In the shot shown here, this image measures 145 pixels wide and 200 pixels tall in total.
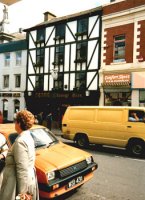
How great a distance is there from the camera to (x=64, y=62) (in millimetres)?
23953

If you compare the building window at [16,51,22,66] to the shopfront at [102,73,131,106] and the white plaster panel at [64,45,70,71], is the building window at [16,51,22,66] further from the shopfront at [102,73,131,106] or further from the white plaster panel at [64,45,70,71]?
the shopfront at [102,73,131,106]

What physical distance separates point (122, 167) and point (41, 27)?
2021cm

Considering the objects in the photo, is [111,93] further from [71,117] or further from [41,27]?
[41,27]

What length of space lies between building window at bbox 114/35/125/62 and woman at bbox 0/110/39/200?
1770 centimetres

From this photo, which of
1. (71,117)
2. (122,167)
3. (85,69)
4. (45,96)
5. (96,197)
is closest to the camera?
(96,197)

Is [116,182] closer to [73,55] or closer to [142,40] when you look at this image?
[142,40]

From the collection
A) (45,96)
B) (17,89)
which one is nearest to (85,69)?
(45,96)

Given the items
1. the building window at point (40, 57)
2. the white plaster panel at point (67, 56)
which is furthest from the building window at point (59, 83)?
the building window at point (40, 57)

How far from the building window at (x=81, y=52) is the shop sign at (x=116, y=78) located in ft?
9.77

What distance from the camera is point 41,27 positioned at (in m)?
25.8

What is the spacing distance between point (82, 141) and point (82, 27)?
13418mm

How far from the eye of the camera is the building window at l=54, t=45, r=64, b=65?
79.5 feet

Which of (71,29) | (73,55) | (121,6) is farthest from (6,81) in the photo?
(121,6)

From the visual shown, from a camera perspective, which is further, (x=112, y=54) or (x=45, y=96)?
(x=45, y=96)
